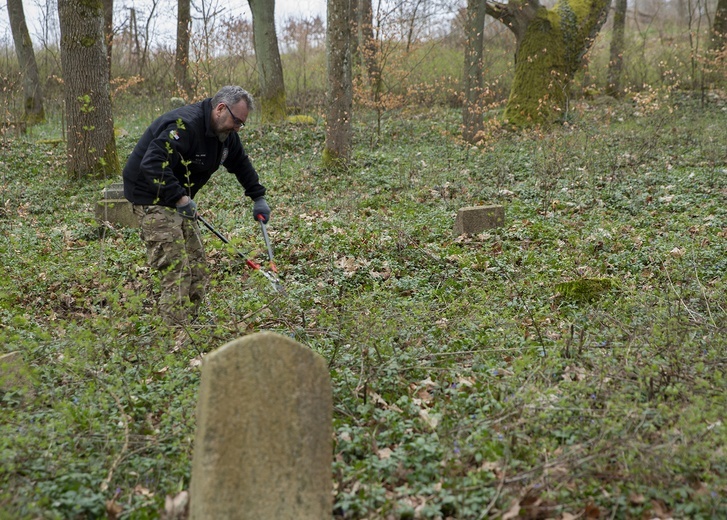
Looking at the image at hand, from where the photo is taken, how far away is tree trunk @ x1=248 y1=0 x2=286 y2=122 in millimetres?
16516

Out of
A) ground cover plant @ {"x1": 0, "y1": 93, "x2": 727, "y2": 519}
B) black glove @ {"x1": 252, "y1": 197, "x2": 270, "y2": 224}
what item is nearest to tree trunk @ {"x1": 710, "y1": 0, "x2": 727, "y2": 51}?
ground cover plant @ {"x1": 0, "y1": 93, "x2": 727, "y2": 519}

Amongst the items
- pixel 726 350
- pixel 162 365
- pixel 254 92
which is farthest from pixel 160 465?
pixel 254 92

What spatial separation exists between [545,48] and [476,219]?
28.5 ft

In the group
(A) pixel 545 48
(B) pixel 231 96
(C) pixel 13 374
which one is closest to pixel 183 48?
(A) pixel 545 48

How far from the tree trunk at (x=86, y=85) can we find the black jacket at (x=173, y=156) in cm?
585

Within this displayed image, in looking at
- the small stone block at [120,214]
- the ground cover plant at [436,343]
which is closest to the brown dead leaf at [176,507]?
the ground cover plant at [436,343]

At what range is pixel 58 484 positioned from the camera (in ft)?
10.4

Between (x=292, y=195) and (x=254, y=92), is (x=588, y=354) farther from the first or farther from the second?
(x=254, y=92)

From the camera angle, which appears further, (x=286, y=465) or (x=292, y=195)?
(x=292, y=195)

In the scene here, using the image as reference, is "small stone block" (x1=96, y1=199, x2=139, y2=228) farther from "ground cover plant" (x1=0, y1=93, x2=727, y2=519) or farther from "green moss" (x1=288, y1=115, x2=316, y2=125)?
"green moss" (x1=288, y1=115, x2=316, y2=125)

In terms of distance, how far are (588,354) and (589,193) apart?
5435mm

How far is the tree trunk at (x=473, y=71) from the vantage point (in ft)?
43.6

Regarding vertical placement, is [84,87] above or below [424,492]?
above

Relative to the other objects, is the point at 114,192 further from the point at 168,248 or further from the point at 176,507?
the point at 176,507
